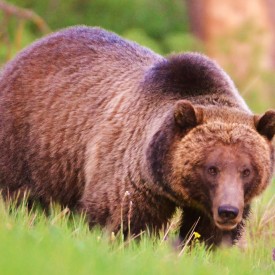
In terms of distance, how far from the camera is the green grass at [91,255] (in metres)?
4.70

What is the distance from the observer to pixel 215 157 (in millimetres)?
6695

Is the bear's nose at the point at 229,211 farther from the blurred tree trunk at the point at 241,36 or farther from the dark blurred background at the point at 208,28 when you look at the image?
the blurred tree trunk at the point at 241,36

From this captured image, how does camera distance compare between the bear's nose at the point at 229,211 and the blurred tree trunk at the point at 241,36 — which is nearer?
the bear's nose at the point at 229,211

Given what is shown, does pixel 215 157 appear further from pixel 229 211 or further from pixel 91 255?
pixel 91 255

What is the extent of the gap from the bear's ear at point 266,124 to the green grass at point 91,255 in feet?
2.56

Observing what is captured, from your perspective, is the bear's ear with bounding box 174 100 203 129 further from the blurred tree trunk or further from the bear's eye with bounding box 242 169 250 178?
the blurred tree trunk

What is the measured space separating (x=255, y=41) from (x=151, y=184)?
12.6 m

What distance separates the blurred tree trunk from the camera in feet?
62.6

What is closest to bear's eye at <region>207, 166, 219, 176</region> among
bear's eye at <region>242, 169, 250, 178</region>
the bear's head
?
the bear's head

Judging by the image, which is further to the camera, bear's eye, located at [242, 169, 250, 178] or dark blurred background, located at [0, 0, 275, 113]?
dark blurred background, located at [0, 0, 275, 113]

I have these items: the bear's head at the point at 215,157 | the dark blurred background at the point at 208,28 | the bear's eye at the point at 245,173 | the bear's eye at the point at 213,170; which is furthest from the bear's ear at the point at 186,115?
the dark blurred background at the point at 208,28

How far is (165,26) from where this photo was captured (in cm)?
2356

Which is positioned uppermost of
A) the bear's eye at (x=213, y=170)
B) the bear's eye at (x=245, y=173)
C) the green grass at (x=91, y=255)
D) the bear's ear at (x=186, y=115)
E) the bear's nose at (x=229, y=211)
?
the bear's ear at (x=186, y=115)

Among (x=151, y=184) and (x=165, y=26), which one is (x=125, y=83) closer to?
(x=151, y=184)
